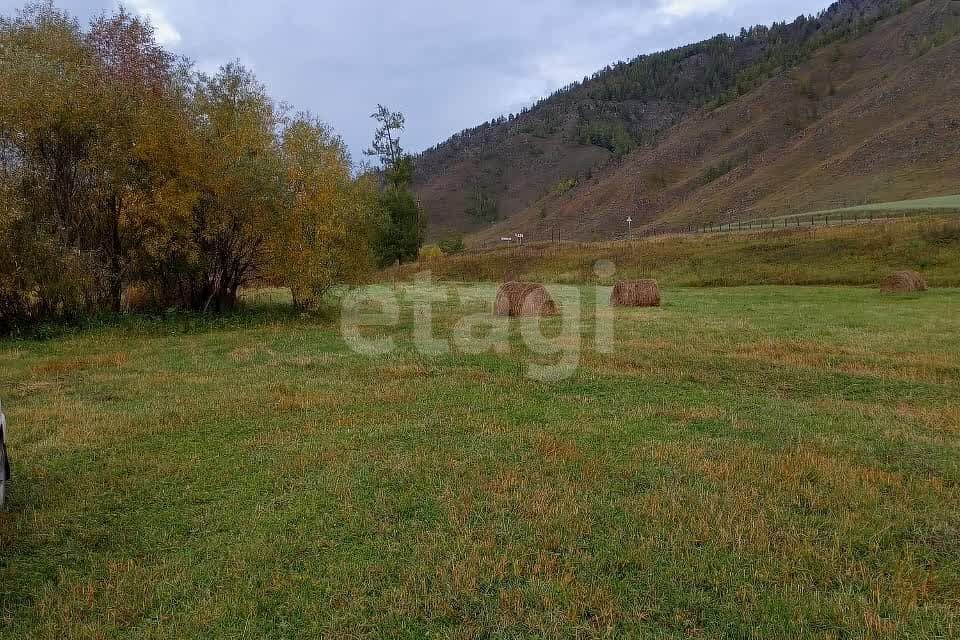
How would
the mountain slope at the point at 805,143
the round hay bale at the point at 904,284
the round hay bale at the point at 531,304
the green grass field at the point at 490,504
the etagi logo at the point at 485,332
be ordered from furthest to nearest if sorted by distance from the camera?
1. the mountain slope at the point at 805,143
2. the round hay bale at the point at 904,284
3. the round hay bale at the point at 531,304
4. the etagi logo at the point at 485,332
5. the green grass field at the point at 490,504

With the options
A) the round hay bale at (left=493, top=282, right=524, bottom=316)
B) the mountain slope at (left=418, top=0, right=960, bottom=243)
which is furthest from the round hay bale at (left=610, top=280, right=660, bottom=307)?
the mountain slope at (left=418, top=0, right=960, bottom=243)

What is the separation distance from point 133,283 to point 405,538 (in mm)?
21645

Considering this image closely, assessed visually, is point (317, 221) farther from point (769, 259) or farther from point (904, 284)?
point (769, 259)

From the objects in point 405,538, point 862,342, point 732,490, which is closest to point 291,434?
point 405,538

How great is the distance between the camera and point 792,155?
12888cm

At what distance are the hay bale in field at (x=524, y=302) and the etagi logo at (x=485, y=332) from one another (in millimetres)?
450

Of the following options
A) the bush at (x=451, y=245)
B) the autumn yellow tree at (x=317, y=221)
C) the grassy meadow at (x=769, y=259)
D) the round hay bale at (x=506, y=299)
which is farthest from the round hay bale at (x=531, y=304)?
the bush at (x=451, y=245)

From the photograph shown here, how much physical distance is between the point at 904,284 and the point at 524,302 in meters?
20.2

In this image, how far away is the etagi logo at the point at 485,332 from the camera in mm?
13820

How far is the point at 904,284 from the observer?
27703 millimetres

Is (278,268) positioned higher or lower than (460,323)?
higher

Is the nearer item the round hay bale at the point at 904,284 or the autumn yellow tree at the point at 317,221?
the autumn yellow tree at the point at 317,221

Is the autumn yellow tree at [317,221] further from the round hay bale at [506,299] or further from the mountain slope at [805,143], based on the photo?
the mountain slope at [805,143]

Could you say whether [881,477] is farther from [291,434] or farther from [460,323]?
[460,323]
